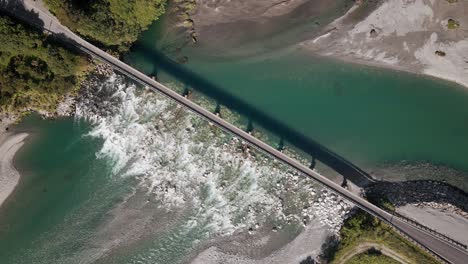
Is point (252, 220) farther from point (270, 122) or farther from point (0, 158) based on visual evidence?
point (0, 158)

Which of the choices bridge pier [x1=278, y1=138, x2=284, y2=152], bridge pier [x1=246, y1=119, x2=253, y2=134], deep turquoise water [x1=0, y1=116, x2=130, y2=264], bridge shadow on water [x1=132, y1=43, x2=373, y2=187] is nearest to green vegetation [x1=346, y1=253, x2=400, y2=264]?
bridge shadow on water [x1=132, y1=43, x2=373, y2=187]

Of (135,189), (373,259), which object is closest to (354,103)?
(373,259)

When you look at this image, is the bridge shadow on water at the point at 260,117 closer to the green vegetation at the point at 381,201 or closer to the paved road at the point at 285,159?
the green vegetation at the point at 381,201

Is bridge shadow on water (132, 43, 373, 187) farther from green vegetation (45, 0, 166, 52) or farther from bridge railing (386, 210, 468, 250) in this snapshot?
bridge railing (386, 210, 468, 250)

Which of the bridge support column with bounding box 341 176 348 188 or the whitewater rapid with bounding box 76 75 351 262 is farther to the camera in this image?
the whitewater rapid with bounding box 76 75 351 262

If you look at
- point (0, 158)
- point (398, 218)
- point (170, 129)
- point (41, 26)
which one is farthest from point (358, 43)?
point (0, 158)

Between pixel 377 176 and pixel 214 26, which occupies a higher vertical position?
pixel 214 26
